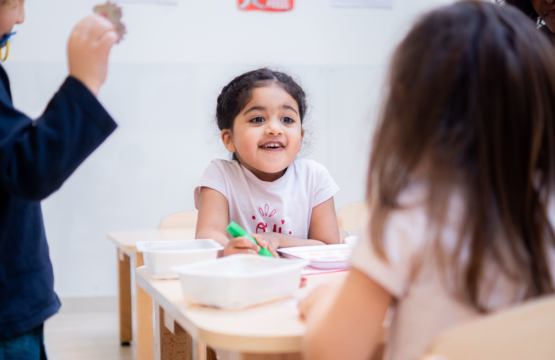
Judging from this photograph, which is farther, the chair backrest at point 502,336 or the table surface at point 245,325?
the table surface at point 245,325

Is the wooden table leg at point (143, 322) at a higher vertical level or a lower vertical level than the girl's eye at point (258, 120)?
lower

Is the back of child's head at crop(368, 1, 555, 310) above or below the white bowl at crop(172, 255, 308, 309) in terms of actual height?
above

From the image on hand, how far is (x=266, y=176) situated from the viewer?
1.39 meters

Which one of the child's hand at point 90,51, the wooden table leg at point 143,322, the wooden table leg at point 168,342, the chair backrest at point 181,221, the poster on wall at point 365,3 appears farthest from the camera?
the poster on wall at point 365,3

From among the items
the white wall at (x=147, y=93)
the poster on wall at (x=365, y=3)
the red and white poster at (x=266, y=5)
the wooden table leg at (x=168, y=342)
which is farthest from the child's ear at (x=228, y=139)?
the poster on wall at (x=365, y=3)

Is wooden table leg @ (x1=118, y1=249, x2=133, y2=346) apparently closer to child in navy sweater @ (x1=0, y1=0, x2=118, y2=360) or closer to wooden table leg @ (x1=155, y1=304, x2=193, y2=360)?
wooden table leg @ (x1=155, y1=304, x2=193, y2=360)

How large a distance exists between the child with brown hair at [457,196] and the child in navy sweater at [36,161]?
364mm

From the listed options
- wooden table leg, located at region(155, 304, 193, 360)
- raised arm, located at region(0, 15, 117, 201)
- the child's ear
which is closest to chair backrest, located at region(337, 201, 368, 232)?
the child's ear

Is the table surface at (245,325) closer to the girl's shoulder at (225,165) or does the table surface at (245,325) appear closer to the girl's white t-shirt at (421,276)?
the girl's white t-shirt at (421,276)

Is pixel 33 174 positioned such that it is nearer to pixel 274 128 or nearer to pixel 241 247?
pixel 241 247

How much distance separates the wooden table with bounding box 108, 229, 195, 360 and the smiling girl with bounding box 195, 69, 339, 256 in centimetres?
36

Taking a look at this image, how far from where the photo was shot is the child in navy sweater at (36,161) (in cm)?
61

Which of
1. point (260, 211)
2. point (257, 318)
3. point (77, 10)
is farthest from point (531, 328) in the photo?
point (77, 10)

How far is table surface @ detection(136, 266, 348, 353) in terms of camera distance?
552mm
